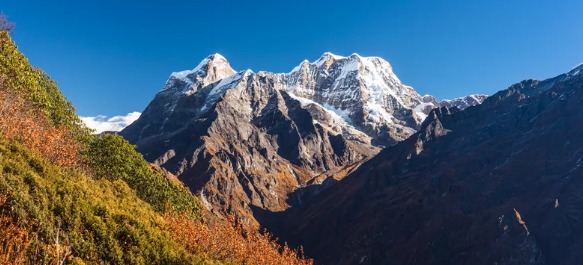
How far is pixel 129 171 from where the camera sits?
64.1 m

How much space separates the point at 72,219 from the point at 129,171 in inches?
1259

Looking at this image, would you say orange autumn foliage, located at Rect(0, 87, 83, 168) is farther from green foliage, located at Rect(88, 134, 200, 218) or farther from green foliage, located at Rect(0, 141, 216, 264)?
green foliage, located at Rect(88, 134, 200, 218)

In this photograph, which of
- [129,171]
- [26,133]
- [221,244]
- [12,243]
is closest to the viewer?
[12,243]

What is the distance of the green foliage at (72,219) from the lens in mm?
28812

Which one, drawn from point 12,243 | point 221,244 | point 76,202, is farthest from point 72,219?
point 221,244

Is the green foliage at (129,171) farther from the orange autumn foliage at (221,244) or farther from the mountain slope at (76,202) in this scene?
the orange autumn foliage at (221,244)

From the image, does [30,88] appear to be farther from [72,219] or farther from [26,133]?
[72,219]

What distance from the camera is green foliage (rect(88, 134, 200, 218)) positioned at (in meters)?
60.6

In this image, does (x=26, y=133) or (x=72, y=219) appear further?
(x=26, y=133)

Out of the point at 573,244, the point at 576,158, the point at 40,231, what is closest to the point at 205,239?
the point at 40,231

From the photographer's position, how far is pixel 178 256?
128 feet

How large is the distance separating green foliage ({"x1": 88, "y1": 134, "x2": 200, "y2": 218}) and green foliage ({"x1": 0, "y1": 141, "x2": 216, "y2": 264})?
18.9 metres

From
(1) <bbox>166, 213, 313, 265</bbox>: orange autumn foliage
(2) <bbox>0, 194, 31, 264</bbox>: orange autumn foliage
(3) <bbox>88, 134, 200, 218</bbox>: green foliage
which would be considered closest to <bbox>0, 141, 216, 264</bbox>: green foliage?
(2) <bbox>0, 194, 31, 264</bbox>: orange autumn foliage

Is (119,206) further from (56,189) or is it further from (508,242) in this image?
(508,242)
